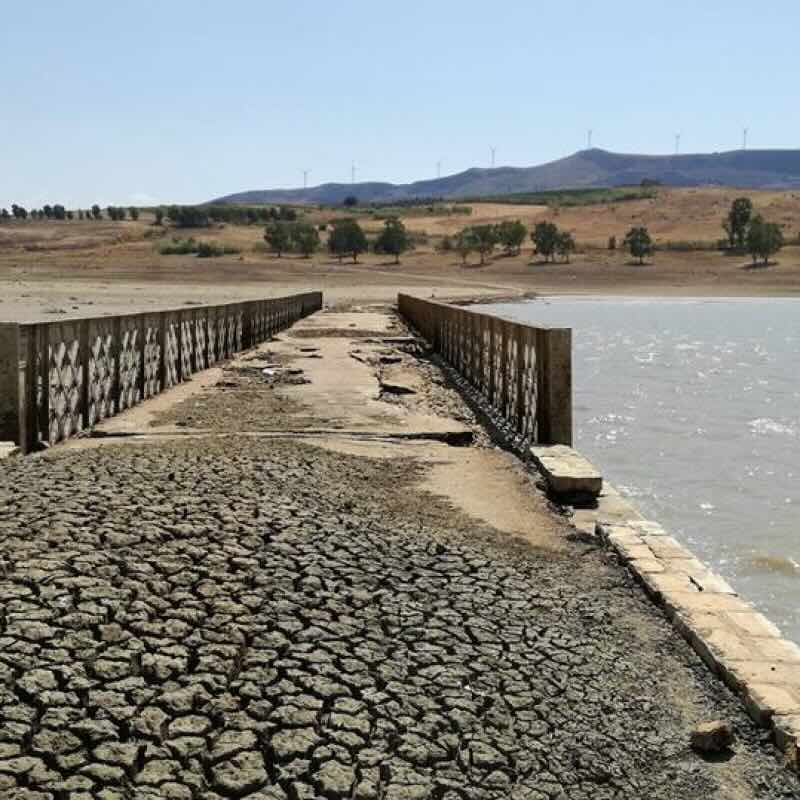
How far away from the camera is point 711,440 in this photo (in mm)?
16266

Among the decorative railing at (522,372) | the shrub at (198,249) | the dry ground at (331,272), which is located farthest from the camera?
the shrub at (198,249)

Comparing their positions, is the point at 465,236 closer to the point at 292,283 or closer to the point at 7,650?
the point at 292,283

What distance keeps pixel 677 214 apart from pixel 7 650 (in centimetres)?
13139

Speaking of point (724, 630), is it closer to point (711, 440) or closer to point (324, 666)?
point (324, 666)

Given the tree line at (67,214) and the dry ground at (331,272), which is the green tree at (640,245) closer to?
the dry ground at (331,272)

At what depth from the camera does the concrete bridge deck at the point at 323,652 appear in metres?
3.34

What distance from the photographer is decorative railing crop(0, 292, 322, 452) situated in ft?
28.3

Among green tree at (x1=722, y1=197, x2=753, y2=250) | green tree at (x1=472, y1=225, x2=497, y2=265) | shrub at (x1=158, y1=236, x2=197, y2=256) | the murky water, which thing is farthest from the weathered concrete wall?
green tree at (x1=722, y1=197, x2=753, y2=250)

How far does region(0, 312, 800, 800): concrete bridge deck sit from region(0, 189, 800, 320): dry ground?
1120 inches

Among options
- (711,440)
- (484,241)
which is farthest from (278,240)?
(711,440)

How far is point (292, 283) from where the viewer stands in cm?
7294

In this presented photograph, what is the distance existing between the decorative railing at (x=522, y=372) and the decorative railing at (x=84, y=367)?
4262 millimetres

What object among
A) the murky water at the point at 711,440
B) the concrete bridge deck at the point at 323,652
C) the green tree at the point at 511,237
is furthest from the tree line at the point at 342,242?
the concrete bridge deck at the point at 323,652

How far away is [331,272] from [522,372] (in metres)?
71.0
